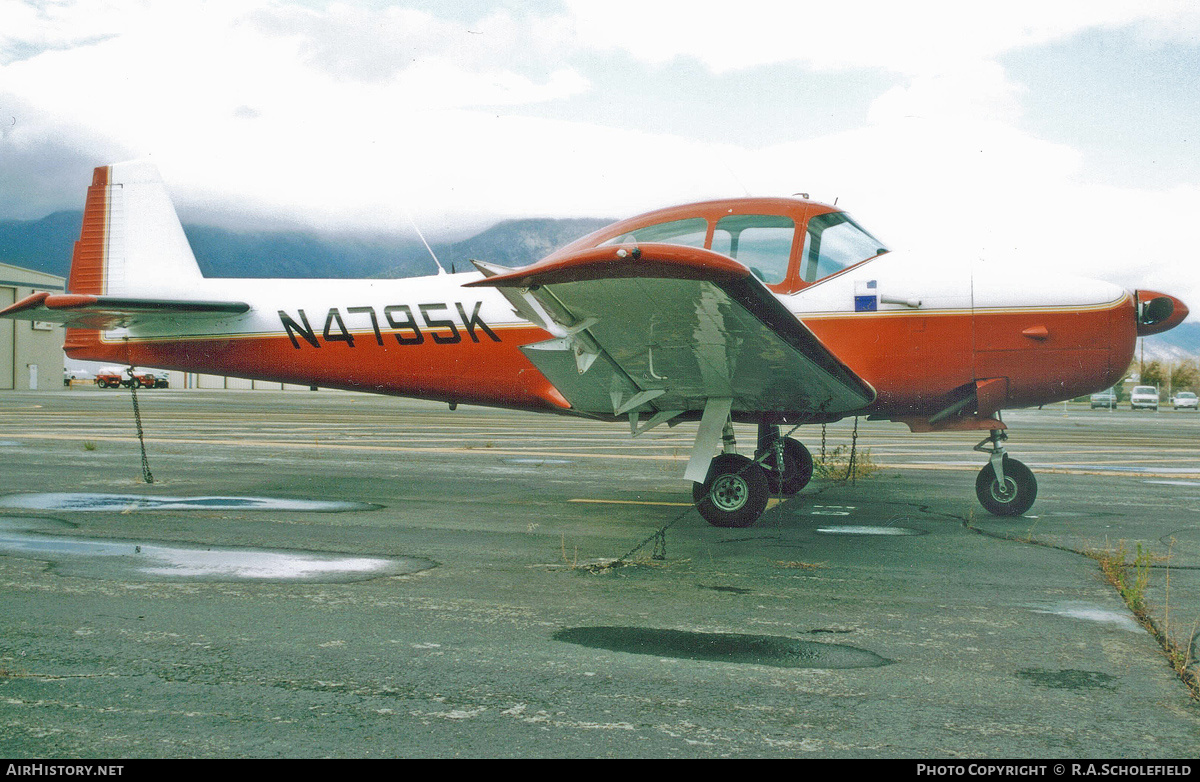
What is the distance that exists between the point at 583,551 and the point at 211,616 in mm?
2549

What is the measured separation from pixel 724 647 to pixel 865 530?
11.9ft

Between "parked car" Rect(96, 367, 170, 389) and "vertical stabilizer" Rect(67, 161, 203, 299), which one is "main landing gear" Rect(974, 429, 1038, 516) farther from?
"parked car" Rect(96, 367, 170, 389)

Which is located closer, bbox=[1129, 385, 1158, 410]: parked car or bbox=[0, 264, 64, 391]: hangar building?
bbox=[0, 264, 64, 391]: hangar building

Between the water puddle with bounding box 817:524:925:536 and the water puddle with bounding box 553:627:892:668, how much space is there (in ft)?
10.4

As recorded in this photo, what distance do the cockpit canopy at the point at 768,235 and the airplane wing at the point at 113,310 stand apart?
182 inches

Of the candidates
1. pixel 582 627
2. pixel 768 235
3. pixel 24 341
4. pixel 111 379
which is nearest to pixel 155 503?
pixel 582 627

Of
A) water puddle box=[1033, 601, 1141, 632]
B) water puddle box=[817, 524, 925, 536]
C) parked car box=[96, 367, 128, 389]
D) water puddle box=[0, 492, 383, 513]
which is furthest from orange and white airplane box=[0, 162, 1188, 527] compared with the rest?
parked car box=[96, 367, 128, 389]

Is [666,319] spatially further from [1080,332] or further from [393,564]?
[1080,332]

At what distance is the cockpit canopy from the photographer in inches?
284

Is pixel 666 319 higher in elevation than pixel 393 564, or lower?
higher

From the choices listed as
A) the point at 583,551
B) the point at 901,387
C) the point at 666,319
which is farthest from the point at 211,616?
the point at 901,387

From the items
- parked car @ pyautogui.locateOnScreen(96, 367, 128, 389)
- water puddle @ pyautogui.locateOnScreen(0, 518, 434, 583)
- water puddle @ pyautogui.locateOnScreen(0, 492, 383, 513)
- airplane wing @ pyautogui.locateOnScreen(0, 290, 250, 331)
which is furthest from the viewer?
parked car @ pyautogui.locateOnScreen(96, 367, 128, 389)

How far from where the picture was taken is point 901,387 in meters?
7.30

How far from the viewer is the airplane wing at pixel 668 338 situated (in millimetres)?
4758
